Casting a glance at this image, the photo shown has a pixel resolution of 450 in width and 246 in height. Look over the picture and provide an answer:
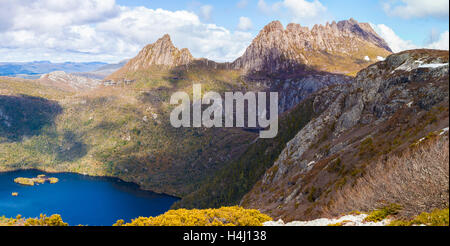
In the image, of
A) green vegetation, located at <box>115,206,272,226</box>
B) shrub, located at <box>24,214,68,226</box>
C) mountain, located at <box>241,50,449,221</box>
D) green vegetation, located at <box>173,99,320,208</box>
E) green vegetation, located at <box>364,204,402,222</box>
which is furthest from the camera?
green vegetation, located at <box>173,99,320,208</box>

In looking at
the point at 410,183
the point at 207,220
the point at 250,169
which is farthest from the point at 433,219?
the point at 250,169

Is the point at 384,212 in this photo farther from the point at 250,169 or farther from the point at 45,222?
the point at 250,169

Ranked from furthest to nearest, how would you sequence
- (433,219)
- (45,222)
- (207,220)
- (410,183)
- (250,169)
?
(250,169), (207,220), (45,222), (410,183), (433,219)

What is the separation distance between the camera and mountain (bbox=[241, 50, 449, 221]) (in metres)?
21.2

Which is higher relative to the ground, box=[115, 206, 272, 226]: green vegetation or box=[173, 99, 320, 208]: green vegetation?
box=[173, 99, 320, 208]: green vegetation

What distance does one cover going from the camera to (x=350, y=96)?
7156cm

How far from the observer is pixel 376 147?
38594mm

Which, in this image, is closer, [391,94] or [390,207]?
[390,207]

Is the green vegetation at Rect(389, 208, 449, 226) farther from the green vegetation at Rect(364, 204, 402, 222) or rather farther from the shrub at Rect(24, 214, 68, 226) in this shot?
the shrub at Rect(24, 214, 68, 226)

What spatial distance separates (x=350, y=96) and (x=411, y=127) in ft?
123

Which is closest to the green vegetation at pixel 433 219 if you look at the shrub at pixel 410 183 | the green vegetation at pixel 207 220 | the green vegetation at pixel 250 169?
the shrub at pixel 410 183

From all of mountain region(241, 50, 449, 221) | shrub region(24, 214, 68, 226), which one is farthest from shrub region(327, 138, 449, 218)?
shrub region(24, 214, 68, 226)
